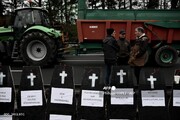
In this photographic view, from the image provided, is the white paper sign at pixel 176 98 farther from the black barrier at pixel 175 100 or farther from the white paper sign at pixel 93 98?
the white paper sign at pixel 93 98

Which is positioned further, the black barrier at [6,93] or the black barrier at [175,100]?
the black barrier at [6,93]

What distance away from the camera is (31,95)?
19.2ft

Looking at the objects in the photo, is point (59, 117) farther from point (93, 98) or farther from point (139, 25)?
point (139, 25)

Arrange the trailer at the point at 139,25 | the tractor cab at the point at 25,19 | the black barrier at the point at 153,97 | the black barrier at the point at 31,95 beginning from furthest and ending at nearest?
the tractor cab at the point at 25,19 < the trailer at the point at 139,25 < the black barrier at the point at 31,95 < the black barrier at the point at 153,97

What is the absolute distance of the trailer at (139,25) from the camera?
42.0 ft

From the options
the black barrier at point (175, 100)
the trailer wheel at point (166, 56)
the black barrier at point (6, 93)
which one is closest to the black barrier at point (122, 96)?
the black barrier at point (175, 100)

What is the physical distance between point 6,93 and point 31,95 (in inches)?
17.1

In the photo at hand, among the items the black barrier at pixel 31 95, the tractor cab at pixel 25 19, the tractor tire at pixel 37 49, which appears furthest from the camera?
the tractor cab at pixel 25 19

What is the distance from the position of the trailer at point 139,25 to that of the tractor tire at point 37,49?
1184 mm

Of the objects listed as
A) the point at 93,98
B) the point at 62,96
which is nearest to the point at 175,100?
the point at 93,98

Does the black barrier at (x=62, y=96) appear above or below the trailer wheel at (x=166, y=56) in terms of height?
above

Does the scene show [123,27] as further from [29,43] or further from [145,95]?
[145,95]

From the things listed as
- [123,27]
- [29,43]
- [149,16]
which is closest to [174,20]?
[149,16]

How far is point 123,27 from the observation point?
12867mm
